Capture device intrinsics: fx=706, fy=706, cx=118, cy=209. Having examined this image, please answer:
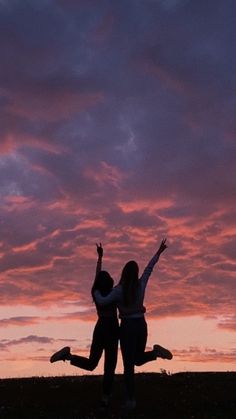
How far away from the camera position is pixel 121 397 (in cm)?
2306

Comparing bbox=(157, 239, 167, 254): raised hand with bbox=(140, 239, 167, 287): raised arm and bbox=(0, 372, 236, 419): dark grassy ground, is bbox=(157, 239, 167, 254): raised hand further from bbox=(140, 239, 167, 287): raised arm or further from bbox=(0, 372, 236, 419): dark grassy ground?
bbox=(0, 372, 236, 419): dark grassy ground

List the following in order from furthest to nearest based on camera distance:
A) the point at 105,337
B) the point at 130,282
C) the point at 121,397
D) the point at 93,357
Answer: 1. the point at 121,397
2. the point at 93,357
3. the point at 105,337
4. the point at 130,282

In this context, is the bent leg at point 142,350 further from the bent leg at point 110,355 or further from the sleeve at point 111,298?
the sleeve at point 111,298

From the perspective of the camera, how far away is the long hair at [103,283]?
2098 centimetres

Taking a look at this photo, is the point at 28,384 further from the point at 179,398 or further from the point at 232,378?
the point at 232,378

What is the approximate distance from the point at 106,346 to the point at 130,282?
2169 mm

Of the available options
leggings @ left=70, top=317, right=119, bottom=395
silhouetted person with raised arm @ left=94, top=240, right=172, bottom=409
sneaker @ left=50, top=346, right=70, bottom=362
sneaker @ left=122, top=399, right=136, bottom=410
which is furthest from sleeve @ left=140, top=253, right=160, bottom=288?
sneaker @ left=122, top=399, right=136, bottom=410

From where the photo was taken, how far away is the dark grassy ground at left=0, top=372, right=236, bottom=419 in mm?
21281

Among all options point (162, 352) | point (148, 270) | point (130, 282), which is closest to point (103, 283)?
point (130, 282)

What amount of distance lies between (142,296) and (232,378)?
7.67m

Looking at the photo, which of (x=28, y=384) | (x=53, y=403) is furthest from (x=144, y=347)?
(x=28, y=384)

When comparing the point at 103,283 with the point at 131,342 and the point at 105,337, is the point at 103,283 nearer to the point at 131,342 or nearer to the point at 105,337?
the point at 105,337

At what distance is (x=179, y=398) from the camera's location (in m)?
23.1

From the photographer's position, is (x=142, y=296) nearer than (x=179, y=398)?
Yes
